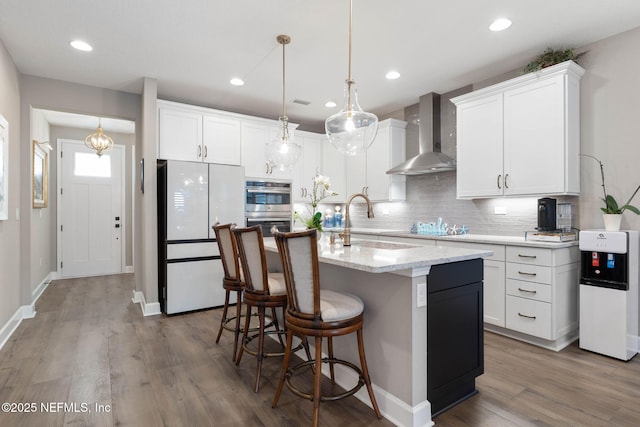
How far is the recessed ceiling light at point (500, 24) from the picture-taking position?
9.19 ft

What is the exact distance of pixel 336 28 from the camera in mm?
2947

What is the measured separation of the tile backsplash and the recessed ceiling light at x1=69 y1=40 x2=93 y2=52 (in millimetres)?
4166

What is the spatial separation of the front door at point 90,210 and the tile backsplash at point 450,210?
187 inches

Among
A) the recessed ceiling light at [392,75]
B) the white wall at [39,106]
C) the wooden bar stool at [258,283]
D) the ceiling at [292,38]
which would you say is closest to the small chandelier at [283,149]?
the ceiling at [292,38]

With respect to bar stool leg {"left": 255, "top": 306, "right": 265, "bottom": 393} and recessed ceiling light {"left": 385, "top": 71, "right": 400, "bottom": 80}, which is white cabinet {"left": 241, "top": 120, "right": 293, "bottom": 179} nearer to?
recessed ceiling light {"left": 385, "top": 71, "right": 400, "bottom": 80}

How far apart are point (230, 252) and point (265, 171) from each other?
2327 millimetres

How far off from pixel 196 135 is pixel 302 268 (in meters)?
3.33

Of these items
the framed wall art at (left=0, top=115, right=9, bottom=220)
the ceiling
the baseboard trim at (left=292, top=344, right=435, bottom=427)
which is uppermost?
the ceiling

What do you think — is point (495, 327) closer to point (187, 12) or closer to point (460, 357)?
point (460, 357)

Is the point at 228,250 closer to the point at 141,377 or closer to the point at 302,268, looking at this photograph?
the point at 141,377

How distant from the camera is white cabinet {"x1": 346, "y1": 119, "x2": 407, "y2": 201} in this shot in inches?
199

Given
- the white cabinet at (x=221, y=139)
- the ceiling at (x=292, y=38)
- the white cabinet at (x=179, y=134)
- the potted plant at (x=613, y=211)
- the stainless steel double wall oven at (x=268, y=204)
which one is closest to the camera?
the ceiling at (x=292, y=38)

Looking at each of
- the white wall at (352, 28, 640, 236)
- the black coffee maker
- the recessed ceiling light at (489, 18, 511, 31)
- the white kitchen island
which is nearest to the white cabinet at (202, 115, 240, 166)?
the white kitchen island

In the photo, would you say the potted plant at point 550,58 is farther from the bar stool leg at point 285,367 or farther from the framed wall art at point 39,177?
the framed wall art at point 39,177
